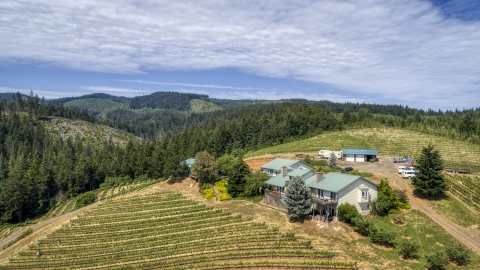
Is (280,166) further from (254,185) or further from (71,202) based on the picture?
(71,202)

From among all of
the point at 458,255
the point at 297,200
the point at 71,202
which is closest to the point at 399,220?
the point at 458,255

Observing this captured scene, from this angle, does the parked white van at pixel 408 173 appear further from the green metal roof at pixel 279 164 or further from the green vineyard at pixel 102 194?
the green vineyard at pixel 102 194

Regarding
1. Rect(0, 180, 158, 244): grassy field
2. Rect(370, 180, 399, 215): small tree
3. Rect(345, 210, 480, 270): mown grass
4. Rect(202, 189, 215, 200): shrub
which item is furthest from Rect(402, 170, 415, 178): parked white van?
Rect(0, 180, 158, 244): grassy field

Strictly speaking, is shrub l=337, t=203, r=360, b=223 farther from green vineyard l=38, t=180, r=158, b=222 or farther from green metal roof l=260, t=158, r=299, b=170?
green vineyard l=38, t=180, r=158, b=222

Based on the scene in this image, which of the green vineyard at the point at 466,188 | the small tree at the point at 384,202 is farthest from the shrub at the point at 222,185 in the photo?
the green vineyard at the point at 466,188

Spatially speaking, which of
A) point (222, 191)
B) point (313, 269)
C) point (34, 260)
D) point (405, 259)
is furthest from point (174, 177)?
point (405, 259)

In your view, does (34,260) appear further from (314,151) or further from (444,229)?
(314,151)
